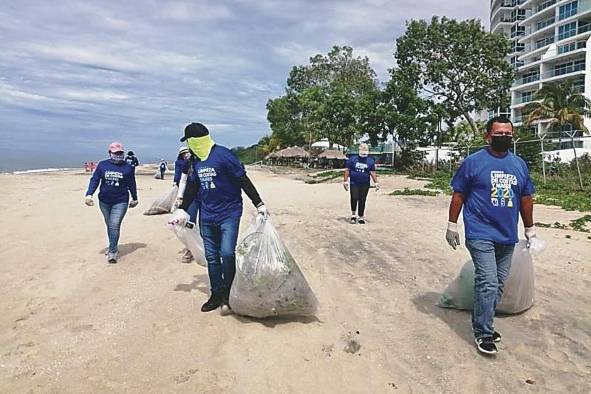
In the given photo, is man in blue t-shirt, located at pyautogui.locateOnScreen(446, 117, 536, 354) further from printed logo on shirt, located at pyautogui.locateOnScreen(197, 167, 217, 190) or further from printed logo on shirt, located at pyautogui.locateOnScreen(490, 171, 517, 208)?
printed logo on shirt, located at pyautogui.locateOnScreen(197, 167, 217, 190)

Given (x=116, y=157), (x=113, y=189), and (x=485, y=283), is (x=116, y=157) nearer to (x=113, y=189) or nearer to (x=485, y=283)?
(x=113, y=189)

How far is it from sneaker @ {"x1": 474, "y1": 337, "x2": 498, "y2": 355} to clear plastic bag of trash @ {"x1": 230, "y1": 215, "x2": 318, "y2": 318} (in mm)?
1273

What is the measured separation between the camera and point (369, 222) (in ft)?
30.0

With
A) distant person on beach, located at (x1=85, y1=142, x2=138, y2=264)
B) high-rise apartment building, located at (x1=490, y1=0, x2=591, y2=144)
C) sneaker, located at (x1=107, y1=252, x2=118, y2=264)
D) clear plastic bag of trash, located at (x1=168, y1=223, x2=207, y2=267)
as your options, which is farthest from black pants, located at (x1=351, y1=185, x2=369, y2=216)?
high-rise apartment building, located at (x1=490, y1=0, x2=591, y2=144)

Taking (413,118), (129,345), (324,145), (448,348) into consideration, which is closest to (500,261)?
(448,348)

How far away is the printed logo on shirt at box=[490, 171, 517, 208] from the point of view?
11.7 feet

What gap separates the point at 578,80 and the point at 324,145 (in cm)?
2492

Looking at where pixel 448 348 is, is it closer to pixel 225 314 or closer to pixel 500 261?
pixel 500 261

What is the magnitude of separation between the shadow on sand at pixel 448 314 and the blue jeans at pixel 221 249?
1720 millimetres

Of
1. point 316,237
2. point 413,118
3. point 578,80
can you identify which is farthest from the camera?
point 578,80

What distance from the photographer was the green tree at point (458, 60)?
32438mm

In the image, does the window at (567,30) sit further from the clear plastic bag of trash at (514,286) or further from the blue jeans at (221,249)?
the blue jeans at (221,249)

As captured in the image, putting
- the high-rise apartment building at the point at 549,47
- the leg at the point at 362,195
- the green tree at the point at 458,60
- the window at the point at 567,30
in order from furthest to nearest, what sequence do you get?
the window at the point at 567,30 → the high-rise apartment building at the point at 549,47 → the green tree at the point at 458,60 → the leg at the point at 362,195

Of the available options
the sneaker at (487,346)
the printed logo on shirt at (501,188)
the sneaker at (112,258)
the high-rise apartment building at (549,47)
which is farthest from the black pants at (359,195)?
the high-rise apartment building at (549,47)
